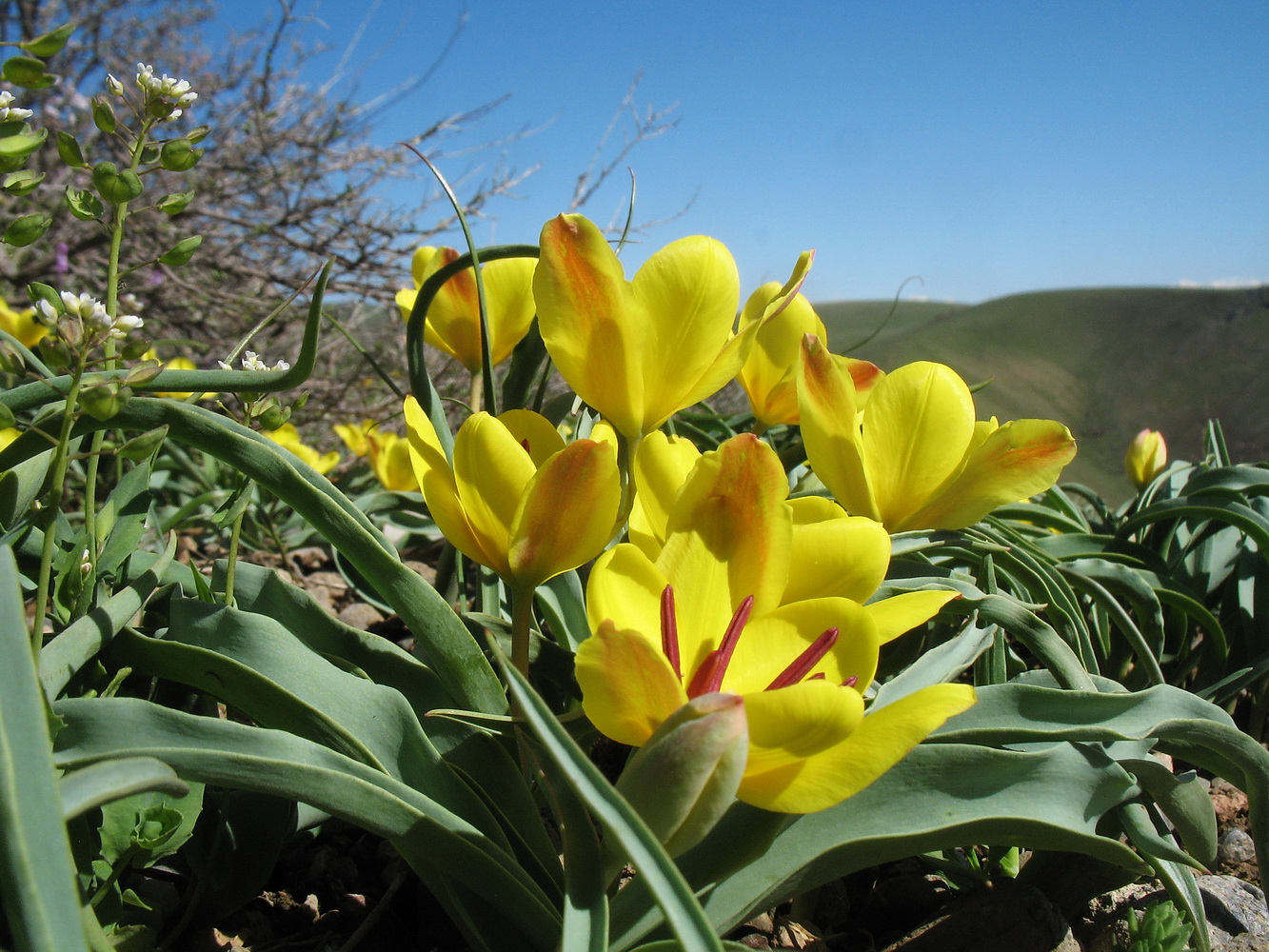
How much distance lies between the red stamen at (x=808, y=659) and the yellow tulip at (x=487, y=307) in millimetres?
531

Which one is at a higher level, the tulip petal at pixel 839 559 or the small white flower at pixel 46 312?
the small white flower at pixel 46 312

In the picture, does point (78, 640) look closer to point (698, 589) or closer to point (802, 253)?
point (698, 589)

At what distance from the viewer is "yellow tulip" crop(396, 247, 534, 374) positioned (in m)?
0.92

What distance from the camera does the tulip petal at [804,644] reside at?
0.52 metres

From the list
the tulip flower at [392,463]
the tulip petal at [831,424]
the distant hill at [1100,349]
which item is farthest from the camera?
the distant hill at [1100,349]

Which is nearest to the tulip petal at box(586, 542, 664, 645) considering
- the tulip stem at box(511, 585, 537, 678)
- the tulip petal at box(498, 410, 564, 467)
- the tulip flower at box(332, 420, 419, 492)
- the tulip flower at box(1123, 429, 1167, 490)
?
the tulip stem at box(511, 585, 537, 678)

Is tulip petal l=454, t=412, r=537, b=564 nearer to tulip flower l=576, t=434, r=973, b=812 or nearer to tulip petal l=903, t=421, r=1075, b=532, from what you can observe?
tulip flower l=576, t=434, r=973, b=812

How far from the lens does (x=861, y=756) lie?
446 mm

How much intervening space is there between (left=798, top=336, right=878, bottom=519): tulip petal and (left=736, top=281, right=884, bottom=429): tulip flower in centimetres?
Answer: 18

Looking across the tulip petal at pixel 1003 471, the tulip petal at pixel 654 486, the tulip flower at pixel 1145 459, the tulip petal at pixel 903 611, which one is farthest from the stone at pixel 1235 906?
the tulip flower at pixel 1145 459

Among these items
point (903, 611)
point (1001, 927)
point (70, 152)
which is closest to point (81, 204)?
point (70, 152)

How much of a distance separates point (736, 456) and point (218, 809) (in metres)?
0.49

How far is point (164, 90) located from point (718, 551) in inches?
20.0

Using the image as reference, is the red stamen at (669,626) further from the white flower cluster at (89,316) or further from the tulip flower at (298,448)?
the tulip flower at (298,448)
